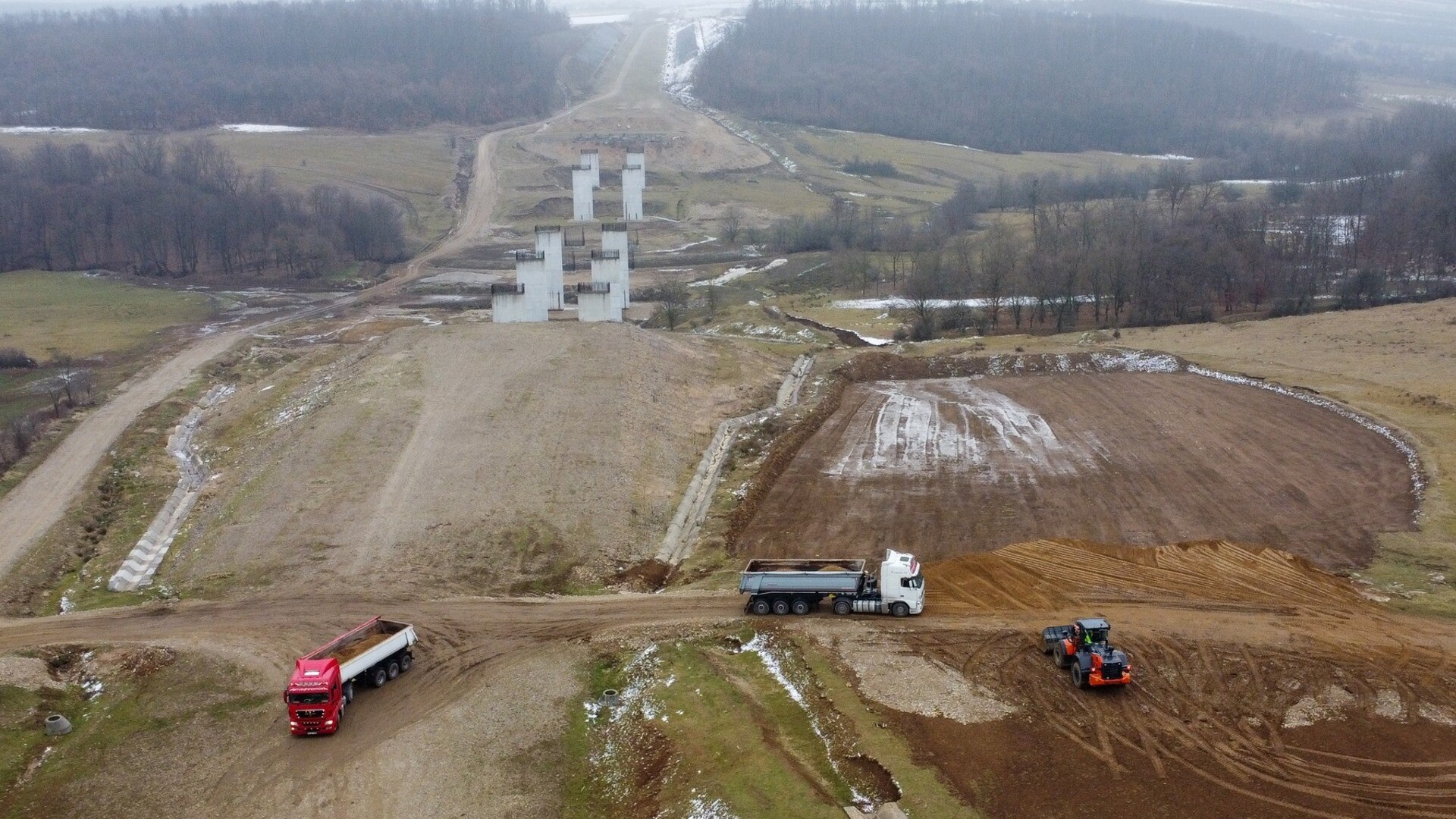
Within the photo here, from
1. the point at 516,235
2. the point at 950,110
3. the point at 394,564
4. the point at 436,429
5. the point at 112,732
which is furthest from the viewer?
the point at 950,110

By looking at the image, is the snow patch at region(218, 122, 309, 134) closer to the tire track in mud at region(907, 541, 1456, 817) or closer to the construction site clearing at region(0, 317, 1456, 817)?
the construction site clearing at region(0, 317, 1456, 817)

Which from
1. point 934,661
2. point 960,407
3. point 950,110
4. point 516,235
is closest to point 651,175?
point 516,235

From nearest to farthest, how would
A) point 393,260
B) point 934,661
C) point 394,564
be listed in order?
point 934,661
point 394,564
point 393,260

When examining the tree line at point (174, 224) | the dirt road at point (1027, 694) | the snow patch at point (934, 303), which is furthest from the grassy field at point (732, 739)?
the tree line at point (174, 224)

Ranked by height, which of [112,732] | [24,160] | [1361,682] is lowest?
[112,732]

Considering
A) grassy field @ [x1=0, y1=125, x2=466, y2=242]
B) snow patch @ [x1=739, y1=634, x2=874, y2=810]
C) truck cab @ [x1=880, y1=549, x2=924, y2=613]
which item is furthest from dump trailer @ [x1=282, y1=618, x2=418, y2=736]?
grassy field @ [x1=0, y1=125, x2=466, y2=242]

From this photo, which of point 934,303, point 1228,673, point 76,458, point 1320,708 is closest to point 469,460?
point 76,458

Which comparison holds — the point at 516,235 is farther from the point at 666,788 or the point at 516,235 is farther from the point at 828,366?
the point at 666,788
